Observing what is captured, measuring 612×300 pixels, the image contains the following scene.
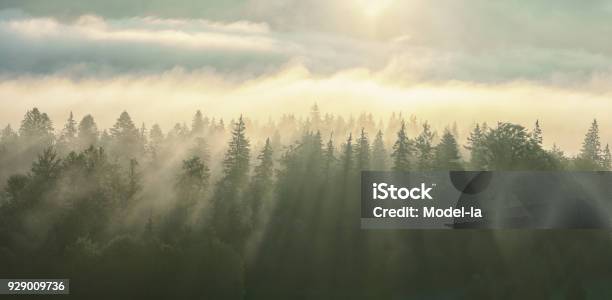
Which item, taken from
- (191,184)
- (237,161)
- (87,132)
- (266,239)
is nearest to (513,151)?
(266,239)

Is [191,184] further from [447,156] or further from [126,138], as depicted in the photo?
[126,138]

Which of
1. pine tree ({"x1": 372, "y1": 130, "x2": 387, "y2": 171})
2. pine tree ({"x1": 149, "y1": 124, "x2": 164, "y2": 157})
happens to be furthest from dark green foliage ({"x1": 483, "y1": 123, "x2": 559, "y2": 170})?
pine tree ({"x1": 149, "y1": 124, "x2": 164, "y2": 157})

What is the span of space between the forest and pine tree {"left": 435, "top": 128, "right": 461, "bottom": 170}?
241mm

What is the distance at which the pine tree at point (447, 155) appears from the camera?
101 m

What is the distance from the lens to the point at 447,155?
102625mm

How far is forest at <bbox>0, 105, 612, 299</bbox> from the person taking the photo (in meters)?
69.2

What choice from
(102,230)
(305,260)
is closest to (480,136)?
(305,260)

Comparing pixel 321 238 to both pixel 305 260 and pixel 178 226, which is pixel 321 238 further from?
pixel 178 226

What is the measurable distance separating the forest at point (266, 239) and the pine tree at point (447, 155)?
0.79ft

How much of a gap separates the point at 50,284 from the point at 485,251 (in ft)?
177

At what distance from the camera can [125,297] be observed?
204ft

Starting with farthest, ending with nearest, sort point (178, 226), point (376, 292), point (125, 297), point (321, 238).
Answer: point (321, 238) → point (178, 226) → point (376, 292) → point (125, 297)

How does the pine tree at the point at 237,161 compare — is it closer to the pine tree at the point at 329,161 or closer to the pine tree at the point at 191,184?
the pine tree at the point at 191,184

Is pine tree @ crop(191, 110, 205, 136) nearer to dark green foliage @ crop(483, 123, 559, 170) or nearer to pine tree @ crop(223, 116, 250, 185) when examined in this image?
pine tree @ crop(223, 116, 250, 185)
